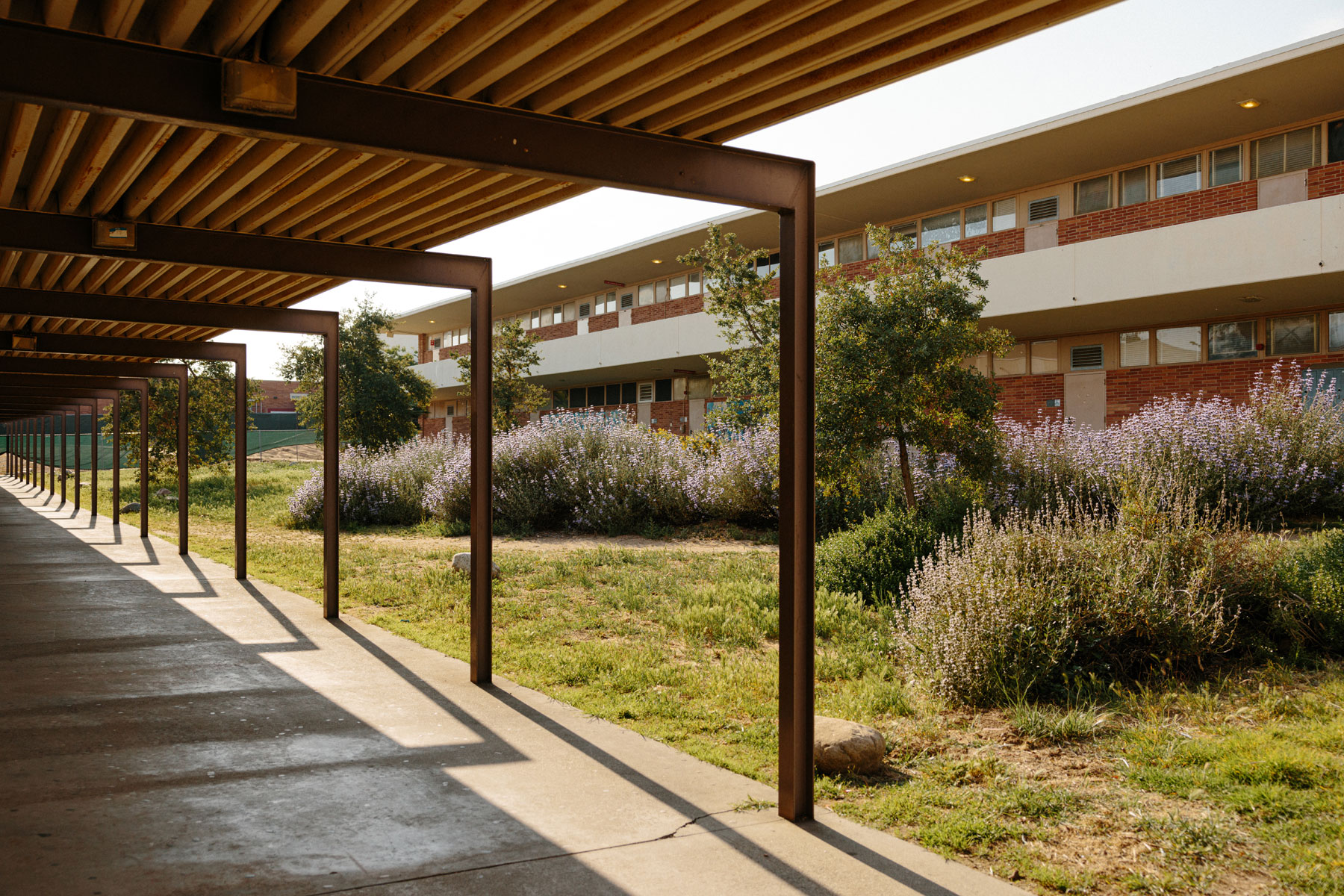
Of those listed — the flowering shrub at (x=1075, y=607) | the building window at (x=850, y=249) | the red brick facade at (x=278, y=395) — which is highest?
the building window at (x=850, y=249)

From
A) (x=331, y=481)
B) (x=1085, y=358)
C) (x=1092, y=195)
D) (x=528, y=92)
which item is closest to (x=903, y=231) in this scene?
(x=1092, y=195)

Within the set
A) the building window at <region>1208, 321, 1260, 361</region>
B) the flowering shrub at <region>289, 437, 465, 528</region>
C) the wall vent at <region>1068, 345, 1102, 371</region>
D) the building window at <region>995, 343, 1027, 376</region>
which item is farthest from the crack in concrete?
the building window at <region>995, 343, 1027, 376</region>

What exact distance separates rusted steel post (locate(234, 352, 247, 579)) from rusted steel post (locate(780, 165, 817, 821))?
8284mm

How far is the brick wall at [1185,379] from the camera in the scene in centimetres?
1781

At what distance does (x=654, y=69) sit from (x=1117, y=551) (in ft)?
16.1

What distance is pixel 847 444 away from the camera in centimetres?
1070

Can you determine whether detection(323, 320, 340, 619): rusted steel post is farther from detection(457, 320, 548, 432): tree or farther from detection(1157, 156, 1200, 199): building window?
detection(457, 320, 548, 432): tree

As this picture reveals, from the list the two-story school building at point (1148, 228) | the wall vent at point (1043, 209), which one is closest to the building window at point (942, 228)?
the two-story school building at point (1148, 228)

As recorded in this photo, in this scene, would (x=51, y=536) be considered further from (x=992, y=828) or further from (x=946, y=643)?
(x=992, y=828)

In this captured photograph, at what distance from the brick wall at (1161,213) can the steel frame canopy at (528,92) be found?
53.7 feet

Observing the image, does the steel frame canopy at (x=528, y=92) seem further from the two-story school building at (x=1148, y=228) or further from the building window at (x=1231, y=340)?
the building window at (x=1231, y=340)

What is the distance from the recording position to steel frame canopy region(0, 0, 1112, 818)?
334 cm

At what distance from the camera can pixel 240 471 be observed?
1127 cm

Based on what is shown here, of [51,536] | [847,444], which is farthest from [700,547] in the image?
[51,536]
